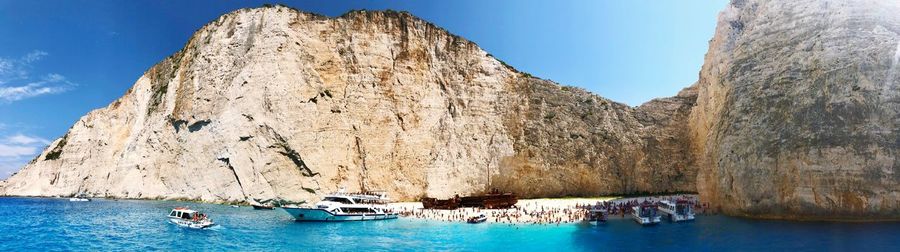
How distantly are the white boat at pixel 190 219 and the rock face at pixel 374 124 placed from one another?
12.8 m

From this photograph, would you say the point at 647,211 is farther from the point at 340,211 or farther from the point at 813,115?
the point at 340,211

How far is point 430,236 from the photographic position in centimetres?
2780

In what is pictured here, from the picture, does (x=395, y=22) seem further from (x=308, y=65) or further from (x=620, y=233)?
(x=620, y=233)

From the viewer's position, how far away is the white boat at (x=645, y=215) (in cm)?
3238

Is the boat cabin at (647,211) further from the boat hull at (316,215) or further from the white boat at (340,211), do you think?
the boat hull at (316,215)

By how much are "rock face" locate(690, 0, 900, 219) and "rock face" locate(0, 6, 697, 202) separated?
1680 cm

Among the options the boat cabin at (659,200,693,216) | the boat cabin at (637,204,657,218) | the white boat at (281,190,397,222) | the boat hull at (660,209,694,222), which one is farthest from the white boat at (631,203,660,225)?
the white boat at (281,190,397,222)

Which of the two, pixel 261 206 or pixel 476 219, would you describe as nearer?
pixel 476 219

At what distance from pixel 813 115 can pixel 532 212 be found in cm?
1823

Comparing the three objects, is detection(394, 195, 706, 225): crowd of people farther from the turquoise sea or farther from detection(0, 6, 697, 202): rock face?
detection(0, 6, 697, 202): rock face

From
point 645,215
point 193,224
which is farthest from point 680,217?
point 193,224

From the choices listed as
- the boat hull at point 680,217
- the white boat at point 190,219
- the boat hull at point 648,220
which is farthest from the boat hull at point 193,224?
the boat hull at point 680,217

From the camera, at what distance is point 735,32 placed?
39.3 m

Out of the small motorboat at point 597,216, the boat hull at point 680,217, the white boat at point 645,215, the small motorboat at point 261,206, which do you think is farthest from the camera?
the small motorboat at point 261,206
